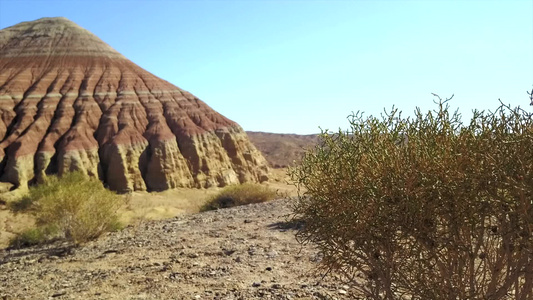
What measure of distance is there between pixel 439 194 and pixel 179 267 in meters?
7.47

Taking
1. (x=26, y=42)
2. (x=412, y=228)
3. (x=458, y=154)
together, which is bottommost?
(x=412, y=228)

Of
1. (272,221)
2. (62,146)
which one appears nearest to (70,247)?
(272,221)

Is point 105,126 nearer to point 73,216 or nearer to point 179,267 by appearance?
point 73,216

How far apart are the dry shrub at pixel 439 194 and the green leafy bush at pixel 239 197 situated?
17.9 meters

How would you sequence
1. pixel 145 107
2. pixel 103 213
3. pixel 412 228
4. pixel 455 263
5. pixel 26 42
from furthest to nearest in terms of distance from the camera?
pixel 26 42, pixel 145 107, pixel 103 213, pixel 455 263, pixel 412 228

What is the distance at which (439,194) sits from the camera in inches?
150

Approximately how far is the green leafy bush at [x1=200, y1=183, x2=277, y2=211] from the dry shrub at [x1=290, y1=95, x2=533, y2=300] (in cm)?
1789

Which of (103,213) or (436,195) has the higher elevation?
(436,195)

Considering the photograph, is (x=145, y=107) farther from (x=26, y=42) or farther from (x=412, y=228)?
(x=412, y=228)

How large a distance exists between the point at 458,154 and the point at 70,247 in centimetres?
1255

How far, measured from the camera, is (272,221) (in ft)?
49.7

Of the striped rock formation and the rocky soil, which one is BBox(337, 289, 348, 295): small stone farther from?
the striped rock formation

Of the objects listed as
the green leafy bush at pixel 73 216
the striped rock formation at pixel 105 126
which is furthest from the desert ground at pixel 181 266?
the striped rock formation at pixel 105 126

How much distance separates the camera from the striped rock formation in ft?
100
